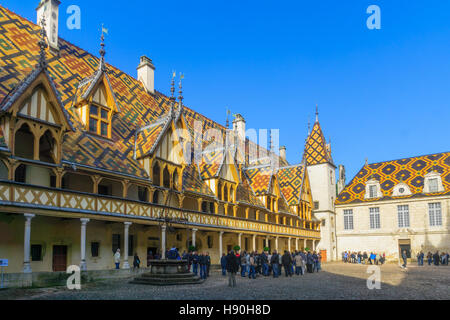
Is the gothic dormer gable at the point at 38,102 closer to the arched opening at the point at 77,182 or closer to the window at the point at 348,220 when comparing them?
the arched opening at the point at 77,182

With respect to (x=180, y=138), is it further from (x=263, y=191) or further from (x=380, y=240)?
(x=380, y=240)

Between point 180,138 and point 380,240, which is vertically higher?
point 180,138

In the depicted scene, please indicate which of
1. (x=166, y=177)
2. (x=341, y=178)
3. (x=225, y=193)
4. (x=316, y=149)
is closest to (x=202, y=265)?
(x=166, y=177)

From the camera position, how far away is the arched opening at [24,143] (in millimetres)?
18547

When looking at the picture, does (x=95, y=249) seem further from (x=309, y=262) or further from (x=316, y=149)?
(x=316, y=149)

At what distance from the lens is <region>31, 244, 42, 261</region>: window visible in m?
19.1

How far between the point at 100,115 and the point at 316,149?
3387 centimetres

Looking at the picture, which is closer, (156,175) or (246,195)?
(156,175)

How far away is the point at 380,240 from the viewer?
45.9 m

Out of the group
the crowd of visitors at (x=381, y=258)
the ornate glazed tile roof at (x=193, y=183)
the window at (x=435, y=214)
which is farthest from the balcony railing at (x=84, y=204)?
the window at (x=435, y=214)

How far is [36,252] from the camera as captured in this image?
63.2 ft

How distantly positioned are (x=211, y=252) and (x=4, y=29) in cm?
1946
